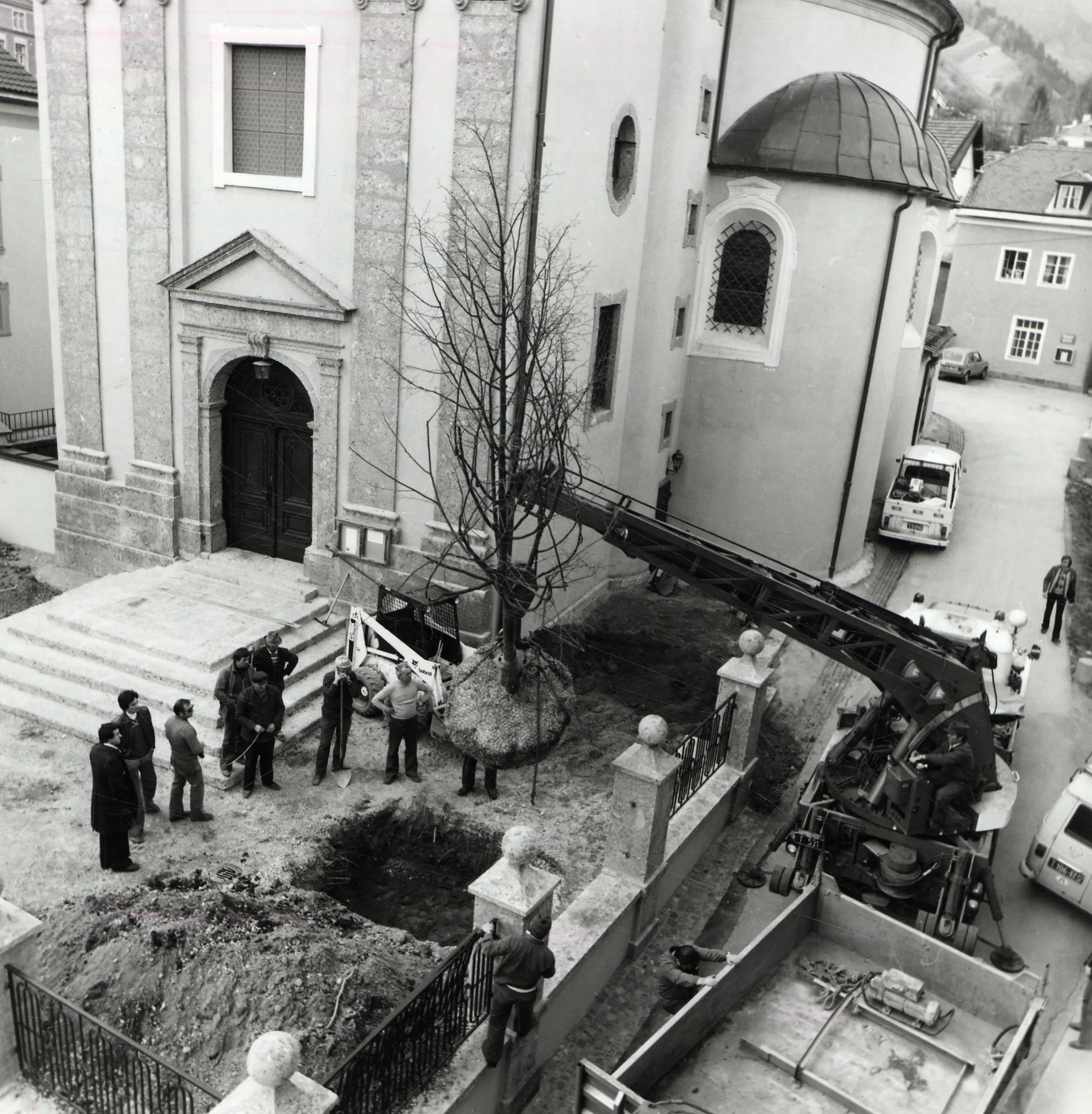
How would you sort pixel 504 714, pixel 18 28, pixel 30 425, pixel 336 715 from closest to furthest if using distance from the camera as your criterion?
1. pixel 504 714
2. pixel 336 715
3. pixel 30 425
4. pixel 18 28

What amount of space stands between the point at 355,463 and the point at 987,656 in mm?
8555

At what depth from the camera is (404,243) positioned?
14.7m

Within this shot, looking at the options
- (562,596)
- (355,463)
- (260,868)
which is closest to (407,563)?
(355,463)

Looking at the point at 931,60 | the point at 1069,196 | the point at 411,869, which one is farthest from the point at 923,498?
the point at 1069,196

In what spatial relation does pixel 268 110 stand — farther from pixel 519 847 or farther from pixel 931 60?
pixel 931 60

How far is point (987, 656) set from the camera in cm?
1197

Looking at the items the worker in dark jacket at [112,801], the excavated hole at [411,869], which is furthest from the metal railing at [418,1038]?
the worker in dark jacket at [112,801]

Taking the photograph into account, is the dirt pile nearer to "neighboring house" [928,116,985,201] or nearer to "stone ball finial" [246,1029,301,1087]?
"stone ball finial" [246,1029,301,1087]

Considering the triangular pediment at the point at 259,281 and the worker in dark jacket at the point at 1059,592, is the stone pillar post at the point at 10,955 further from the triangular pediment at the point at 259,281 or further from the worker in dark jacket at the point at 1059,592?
the worker in dark jacket at the point at 1059,592

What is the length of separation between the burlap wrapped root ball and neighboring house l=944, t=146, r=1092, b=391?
34.5m

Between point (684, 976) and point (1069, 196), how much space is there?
124ft

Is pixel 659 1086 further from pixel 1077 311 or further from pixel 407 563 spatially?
pixel 1077 311

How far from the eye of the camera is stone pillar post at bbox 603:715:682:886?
1042 cm

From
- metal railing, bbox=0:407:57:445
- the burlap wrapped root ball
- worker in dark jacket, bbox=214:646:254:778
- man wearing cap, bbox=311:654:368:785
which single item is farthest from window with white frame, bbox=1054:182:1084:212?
worker in dark jacket, bbox=214:646:254:778
